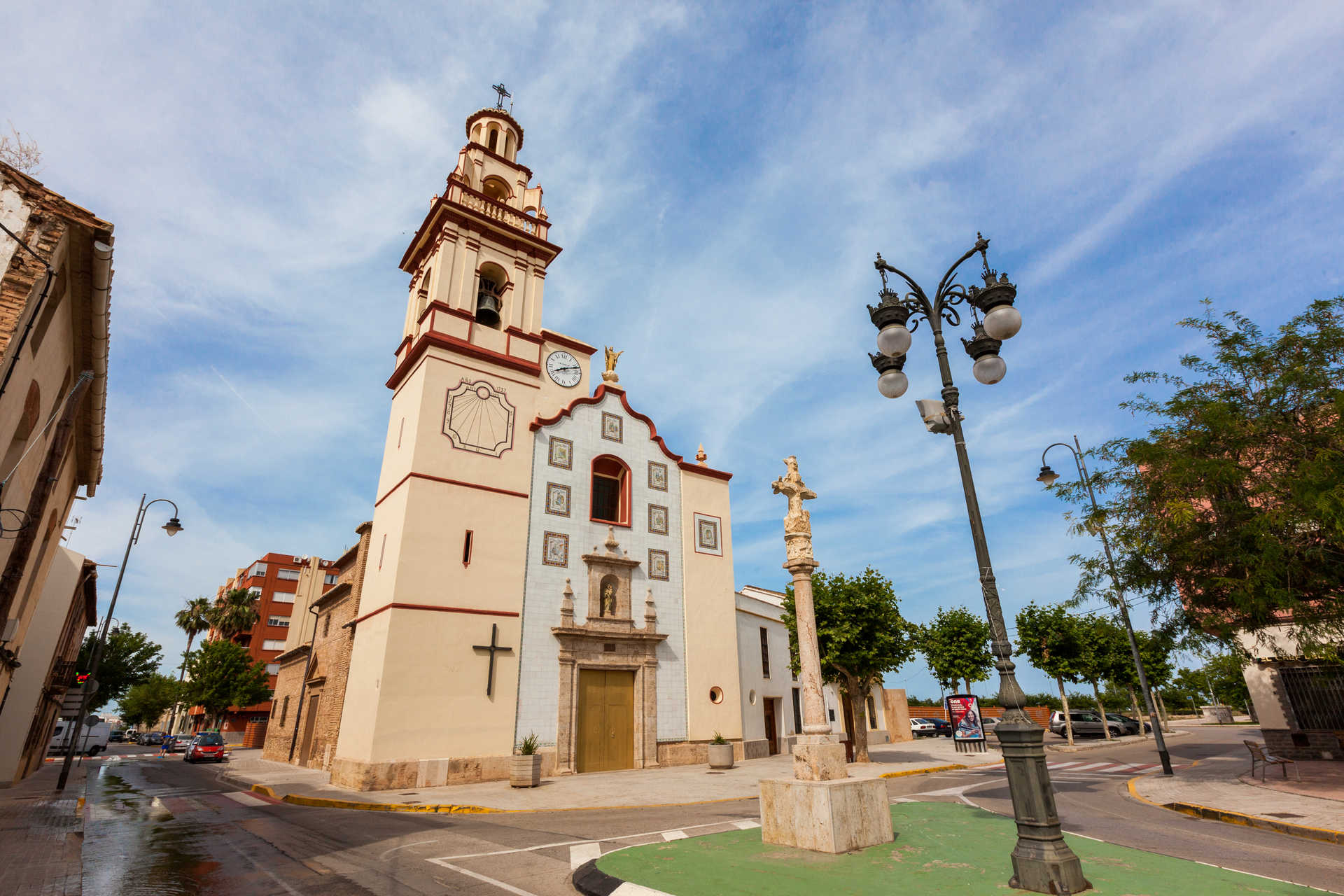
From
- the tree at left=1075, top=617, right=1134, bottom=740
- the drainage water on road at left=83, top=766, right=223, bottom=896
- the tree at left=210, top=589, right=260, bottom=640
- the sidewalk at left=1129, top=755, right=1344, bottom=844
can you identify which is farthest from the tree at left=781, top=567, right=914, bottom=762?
the tree at left=210, top=589, right=260, bottom=640

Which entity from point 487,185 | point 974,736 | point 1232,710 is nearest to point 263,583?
point 487,185

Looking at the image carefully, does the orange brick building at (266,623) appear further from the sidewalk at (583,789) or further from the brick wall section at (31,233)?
the brick wall section at (31,233)

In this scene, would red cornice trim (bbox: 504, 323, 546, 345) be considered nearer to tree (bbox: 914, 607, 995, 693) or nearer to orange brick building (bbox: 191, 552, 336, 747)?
tree (bbox: 914, 607, 995, 693)

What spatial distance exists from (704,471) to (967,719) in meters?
14.2

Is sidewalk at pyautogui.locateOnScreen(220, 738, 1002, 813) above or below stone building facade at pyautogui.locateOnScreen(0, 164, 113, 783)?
below

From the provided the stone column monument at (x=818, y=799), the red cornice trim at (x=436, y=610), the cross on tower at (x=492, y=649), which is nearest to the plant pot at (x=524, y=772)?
the cross on tower at (x=492, y=649)

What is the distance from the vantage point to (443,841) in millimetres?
9297

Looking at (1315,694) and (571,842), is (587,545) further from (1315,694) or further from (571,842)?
(1315,694)

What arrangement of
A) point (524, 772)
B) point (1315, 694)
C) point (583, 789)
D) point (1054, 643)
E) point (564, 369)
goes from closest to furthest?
point (583, 789)
point (524, 772)
point (1315, 694)
point (564, 369)
point (1054, 643)

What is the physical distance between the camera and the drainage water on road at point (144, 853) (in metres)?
6.78

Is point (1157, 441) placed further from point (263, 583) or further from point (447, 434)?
point (263, 583)

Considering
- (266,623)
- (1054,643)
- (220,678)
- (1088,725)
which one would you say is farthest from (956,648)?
(266,623)

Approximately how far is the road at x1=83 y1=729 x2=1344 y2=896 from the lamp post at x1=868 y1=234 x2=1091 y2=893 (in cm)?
302

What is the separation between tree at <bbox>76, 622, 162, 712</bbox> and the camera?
42.4 meters
